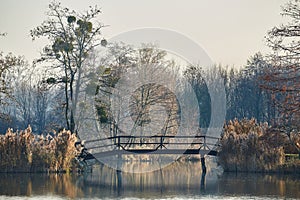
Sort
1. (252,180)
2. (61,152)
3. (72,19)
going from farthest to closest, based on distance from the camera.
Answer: (72,19) → (61,152) → (252,180)

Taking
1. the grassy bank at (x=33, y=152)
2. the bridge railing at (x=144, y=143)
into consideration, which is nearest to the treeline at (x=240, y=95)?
the bridge railing at (x=144, y=143)

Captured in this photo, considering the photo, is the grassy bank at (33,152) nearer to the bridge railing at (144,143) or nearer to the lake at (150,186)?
the lake at (150,186)

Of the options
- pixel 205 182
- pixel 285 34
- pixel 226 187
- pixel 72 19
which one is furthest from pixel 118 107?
pixel 285 34

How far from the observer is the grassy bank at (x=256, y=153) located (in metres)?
32.2

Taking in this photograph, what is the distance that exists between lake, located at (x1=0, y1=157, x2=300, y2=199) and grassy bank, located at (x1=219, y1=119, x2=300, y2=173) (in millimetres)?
1067

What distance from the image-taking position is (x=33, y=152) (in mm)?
31609

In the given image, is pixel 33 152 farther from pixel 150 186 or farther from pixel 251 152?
pixel 251 152

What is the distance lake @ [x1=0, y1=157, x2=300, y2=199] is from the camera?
2266 centimetres

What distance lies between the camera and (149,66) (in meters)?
47.1

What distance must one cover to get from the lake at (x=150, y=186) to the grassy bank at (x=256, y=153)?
3.50 feet

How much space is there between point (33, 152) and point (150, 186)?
7.34 m

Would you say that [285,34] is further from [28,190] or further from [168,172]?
[168,172]

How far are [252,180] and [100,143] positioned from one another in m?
17.7

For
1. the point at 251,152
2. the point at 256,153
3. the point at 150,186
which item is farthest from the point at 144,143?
the point at 150,186
